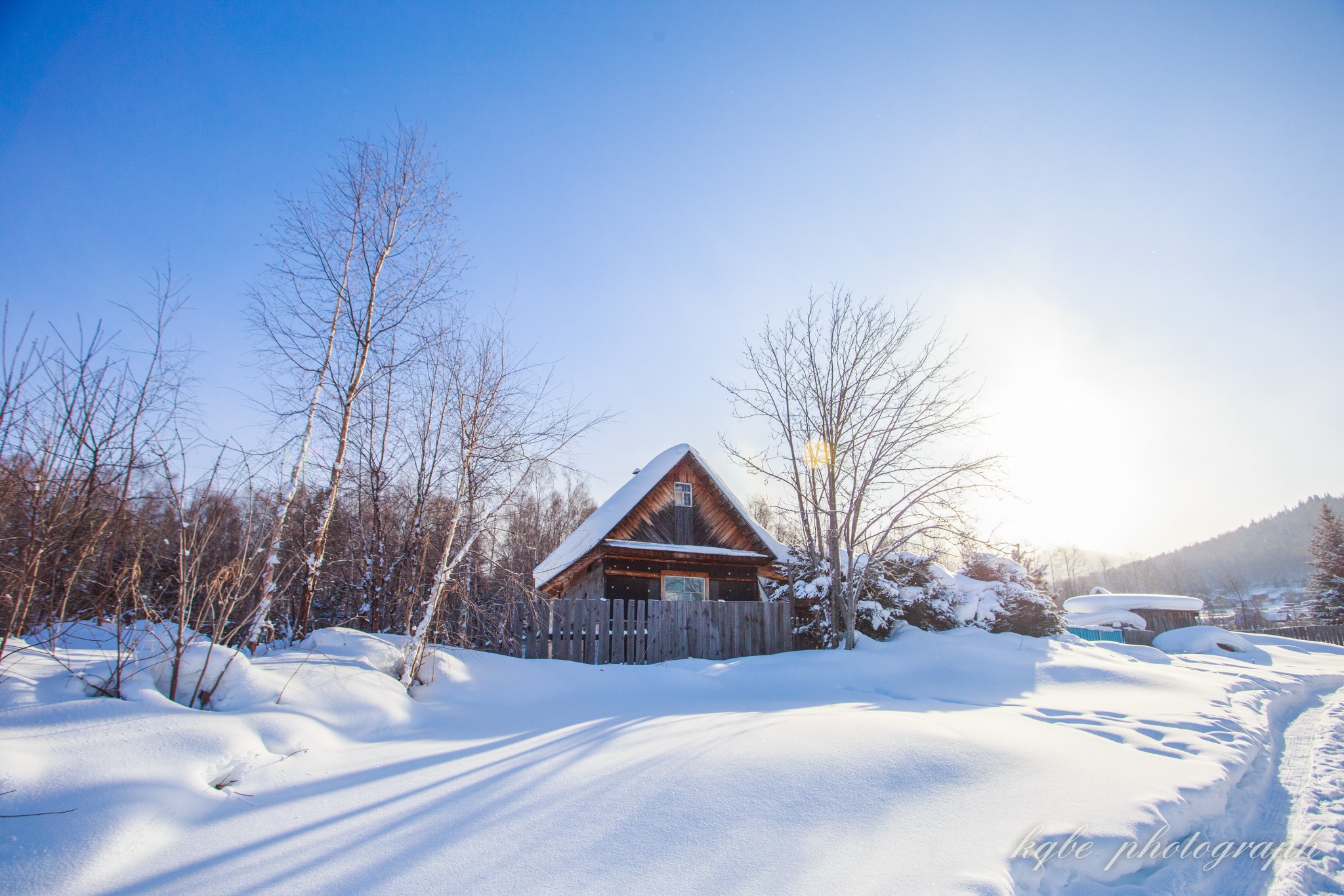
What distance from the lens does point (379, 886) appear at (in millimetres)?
2332

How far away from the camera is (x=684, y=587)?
53.1 ft

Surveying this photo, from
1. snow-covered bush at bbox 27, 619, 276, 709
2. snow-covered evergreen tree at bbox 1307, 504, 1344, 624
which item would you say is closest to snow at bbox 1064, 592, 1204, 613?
snow-covered evergreen tree at bbox 1307, 504, 1344, 624

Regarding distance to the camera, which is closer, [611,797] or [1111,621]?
[611,797]

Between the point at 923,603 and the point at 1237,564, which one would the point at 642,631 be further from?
the point at 1237,564

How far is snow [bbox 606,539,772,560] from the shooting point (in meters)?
15.0

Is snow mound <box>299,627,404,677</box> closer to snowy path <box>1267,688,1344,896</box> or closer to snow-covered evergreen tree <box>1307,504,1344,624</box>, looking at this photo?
snowy path <box>1267,688,1344,896</box>

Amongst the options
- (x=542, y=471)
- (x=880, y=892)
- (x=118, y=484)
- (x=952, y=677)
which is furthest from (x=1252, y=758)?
(x=118, y=484)

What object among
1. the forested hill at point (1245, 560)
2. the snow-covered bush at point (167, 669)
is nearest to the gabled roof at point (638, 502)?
the snow-covered bush at point (167, 669)

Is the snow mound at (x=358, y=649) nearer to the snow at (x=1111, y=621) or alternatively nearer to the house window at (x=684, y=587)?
the house window at (x=684, y=587)

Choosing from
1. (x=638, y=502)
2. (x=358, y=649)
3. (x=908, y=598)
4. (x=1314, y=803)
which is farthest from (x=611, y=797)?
(x=638, y=502)

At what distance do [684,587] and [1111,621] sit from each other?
30313mm

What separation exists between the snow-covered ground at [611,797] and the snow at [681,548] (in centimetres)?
901

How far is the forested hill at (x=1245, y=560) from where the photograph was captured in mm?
107312

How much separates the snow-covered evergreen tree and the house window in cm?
3474
